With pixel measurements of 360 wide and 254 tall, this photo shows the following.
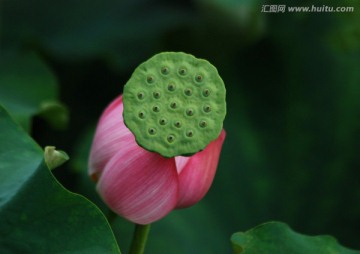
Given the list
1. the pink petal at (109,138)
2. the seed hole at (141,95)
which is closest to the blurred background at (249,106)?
the pink petal at (109,138)

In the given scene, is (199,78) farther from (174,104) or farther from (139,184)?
(139,184)

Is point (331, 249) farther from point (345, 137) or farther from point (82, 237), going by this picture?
point (345, 137)

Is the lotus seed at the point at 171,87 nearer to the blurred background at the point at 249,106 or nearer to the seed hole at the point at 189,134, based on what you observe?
the seed hole at the point at 189,134

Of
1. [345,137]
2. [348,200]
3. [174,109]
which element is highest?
[174,109]

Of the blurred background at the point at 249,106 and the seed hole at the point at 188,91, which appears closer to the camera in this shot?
the seed hole at the point at 188,91

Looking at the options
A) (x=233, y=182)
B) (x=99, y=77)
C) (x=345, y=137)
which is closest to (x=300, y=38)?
(x=345, y=137)

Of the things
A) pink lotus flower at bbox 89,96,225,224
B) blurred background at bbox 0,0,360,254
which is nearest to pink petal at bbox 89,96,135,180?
pink lotus flower at bbox 89,96,225,224

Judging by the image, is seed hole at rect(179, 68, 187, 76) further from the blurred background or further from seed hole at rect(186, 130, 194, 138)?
the blurred background

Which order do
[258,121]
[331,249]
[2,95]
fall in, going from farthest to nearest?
[258,121] < [2,95] < [331,249]
